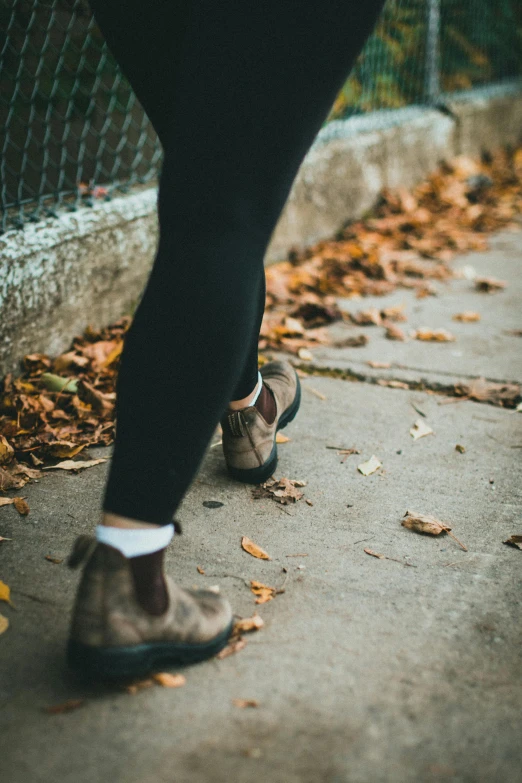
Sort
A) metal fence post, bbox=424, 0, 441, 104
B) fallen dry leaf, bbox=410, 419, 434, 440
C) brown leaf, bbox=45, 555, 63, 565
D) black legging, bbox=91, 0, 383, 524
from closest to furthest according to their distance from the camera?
black legging, bbox=91, 0, 383, 524 → brown leaf, bbox=45, 555, 63, 565 → fallen dry leaf, bbox=410, 419, 434, 440 → metal fence post, bbox=424, 0, 441, 104

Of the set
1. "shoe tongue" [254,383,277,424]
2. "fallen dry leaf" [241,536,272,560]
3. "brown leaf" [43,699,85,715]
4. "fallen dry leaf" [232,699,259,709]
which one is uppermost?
"shoe tongue" [254,383,277,424]

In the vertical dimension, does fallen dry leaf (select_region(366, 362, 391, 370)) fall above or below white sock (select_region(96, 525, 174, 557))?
below

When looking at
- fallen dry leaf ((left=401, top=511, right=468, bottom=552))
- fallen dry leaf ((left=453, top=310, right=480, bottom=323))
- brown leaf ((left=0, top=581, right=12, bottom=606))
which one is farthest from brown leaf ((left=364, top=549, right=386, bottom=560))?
fallen dry leaf ((left=453, top=310, right=480, bottom=323))

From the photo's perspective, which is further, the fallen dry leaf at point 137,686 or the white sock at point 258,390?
the white sock at point 258,390

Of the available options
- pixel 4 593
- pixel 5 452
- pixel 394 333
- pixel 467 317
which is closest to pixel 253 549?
pixel 4 593

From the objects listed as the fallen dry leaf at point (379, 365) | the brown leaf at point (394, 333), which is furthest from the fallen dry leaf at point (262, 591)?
the brown leaf at point (394, 333)

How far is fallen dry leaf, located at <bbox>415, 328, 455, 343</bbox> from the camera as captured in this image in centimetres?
261

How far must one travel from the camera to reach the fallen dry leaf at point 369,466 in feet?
5.67

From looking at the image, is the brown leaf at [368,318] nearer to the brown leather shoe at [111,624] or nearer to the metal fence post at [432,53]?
the brown leather shoe at [111,624]

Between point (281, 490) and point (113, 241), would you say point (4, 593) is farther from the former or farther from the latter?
point (113, 241)

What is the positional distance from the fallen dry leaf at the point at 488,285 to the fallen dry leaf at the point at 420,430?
1.42 metres

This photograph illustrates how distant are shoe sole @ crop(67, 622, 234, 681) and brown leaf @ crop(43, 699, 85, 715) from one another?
0.13ft

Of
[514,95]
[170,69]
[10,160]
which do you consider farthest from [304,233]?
[514,95]

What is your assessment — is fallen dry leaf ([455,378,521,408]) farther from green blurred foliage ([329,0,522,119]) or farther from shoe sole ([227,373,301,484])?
green blurred foliage ([329,0,522,119])
